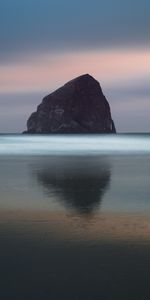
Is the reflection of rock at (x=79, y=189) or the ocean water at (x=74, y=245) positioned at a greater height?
the ocean water at (x=74, y=245)

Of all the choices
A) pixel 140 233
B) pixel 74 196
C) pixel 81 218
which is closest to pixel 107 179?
pixel 74 196

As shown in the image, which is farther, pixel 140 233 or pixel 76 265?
pixel 140 233

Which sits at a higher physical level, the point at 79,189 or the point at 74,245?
the point at 74,245

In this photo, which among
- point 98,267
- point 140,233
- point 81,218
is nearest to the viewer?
point 98,267

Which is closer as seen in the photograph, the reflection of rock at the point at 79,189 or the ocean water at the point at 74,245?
the ocean water at the point at 74,245

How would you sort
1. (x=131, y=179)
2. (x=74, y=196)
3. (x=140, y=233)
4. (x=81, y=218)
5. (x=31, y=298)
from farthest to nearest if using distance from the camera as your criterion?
(x=131, y=179)
(x=74, y=196)
(x=81, y=218)
(x=140, y=233)
(x=31, y=298)

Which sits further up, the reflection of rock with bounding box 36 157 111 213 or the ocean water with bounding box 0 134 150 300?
the ocean water with bounding box 0 134 150 300

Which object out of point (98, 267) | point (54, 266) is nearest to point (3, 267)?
point (54, 266)

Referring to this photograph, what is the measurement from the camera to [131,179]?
1288 inches

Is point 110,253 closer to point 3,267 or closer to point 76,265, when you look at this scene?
point 76,265

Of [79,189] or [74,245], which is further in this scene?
[79,189]

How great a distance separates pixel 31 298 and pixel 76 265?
2343 millimetres

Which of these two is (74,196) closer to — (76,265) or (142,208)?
(142,208)

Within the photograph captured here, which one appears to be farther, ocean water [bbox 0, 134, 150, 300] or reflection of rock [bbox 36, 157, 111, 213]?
reflection of rock [bbox 36, 157, 111, 213]
